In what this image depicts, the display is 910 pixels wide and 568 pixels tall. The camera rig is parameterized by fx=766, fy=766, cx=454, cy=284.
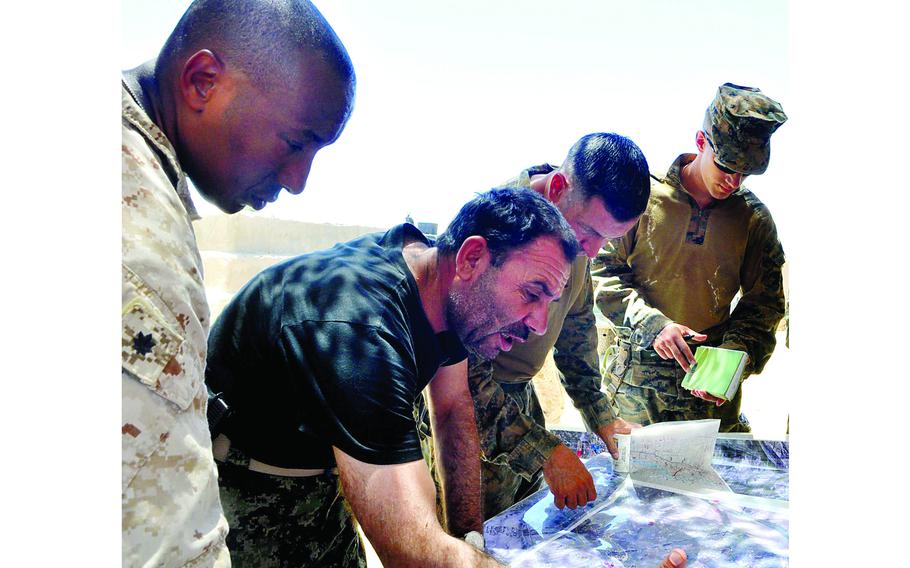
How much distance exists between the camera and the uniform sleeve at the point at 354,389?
4.75 feet

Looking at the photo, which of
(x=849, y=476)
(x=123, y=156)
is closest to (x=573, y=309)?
(x=849, y=476)

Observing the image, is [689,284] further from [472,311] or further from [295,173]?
[295,173]

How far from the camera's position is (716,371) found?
235 centimetres

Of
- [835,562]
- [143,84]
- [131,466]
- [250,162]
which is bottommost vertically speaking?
[835,562]

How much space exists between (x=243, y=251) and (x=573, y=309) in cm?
105

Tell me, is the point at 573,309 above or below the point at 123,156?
below

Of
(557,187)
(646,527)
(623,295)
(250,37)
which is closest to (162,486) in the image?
(250,37)

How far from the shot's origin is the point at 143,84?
1.31 metres

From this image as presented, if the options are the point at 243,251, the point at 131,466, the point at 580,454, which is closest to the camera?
the point at 131,466

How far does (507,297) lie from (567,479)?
542 mm

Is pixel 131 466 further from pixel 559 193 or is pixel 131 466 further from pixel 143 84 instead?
pixel 559 193

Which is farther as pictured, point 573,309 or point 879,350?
point 573,309

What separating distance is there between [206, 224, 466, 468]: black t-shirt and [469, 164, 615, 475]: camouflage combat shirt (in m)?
0.50

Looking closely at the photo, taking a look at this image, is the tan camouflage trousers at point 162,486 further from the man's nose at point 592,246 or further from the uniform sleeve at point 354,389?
the man's nose at point 592,246
